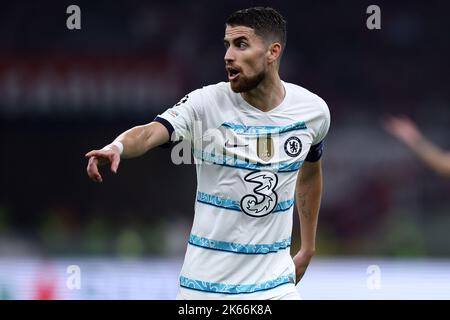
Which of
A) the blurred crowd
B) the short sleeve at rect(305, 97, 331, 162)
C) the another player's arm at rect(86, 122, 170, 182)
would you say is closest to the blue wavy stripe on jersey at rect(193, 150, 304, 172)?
the another player's arm at rect(86, 122, 170, 182)

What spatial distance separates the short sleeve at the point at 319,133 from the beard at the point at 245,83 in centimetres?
53

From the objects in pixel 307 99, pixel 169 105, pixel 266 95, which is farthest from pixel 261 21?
pixel 169 105

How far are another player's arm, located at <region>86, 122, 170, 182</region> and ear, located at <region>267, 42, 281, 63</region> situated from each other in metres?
0.79

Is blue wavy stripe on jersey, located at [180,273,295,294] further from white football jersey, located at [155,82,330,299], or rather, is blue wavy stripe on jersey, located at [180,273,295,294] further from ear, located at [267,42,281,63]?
ear, located at [267,42,281,63]

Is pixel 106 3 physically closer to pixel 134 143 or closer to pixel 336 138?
pixel 336 138

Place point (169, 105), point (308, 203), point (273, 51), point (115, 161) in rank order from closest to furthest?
point (115, 161), point (273, 51), point (308, 203), point (169, 105)

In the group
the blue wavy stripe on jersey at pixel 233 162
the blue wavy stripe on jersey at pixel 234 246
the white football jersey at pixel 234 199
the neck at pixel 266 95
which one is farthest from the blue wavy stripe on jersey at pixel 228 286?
the neck at pixel 266 95

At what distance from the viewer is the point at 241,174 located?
6234mm

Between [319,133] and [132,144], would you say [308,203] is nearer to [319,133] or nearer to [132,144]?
[319,133]

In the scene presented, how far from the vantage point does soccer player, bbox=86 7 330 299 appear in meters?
6.22

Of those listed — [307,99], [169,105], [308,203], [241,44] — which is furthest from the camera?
[169,105]

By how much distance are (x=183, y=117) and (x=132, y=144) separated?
44cm

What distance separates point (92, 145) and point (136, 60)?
1.31 metres

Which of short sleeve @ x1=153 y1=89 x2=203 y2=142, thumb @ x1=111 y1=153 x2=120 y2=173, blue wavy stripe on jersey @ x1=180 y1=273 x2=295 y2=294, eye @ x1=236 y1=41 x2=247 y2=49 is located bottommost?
blue wavy stripe on jersey @ x1=180 y1=273 x2=295 y2=294
